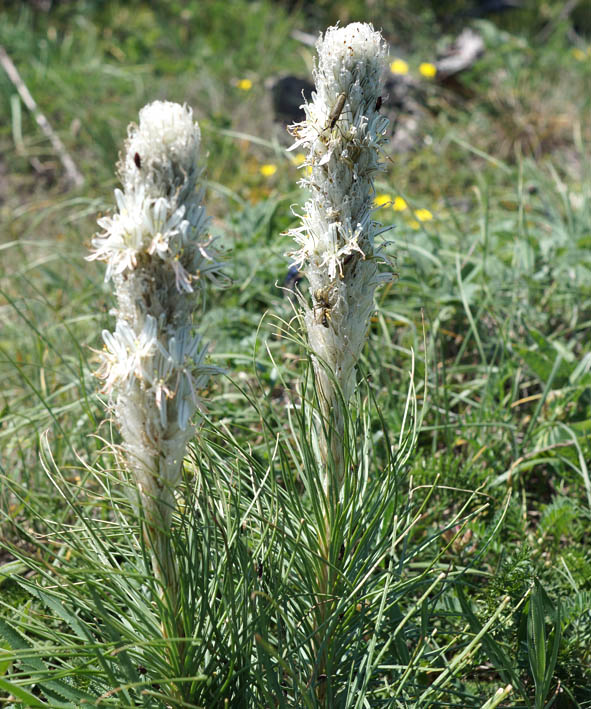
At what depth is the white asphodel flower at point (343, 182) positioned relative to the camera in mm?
1319

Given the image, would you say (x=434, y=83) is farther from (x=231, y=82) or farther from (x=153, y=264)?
(x=153, y=264)

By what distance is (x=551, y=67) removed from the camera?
20.0 feet

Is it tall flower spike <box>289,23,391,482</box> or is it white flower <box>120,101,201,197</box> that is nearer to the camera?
white flower <box>120,101,201,197</box>

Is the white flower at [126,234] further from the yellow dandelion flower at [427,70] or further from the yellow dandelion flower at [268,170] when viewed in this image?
the yellow dandelion flower at [427,70]

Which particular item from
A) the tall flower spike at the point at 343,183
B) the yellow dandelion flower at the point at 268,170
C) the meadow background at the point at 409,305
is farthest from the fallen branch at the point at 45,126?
the tall flower spike at the point at 343,183

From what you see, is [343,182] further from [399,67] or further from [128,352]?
[399,67]

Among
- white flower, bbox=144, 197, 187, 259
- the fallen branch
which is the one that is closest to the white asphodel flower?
white flower, bbox=144, 197, 187, 259

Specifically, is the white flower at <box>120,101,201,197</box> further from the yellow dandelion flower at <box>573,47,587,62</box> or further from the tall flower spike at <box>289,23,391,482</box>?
the yellow dandelion flower at <box>573,47,587,62</box>

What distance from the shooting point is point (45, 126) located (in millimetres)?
5285

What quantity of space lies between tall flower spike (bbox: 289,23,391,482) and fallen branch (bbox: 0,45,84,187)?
4.00m

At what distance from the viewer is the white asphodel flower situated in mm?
1319

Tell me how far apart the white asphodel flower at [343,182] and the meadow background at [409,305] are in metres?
0.10

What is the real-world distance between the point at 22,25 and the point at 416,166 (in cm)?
393

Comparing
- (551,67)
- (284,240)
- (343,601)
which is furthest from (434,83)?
(343,601)
